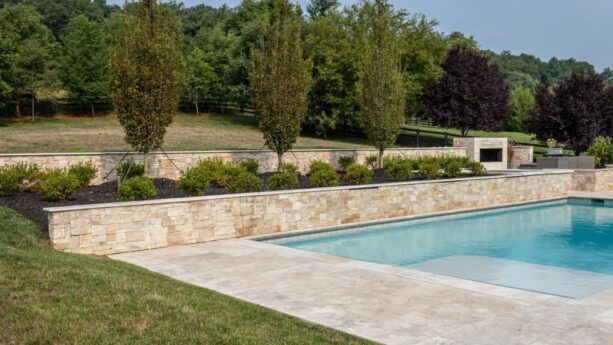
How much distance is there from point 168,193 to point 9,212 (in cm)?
392

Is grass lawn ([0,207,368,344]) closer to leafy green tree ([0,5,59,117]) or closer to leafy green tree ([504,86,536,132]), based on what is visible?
leafy green tree ([0,5,59,117])

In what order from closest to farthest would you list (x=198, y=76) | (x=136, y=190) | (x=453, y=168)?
(x=136, y=190) → (x=453, y=168) → (x=198, y=76)

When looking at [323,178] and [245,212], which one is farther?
[323,178]

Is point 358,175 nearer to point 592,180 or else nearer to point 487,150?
point 592,180

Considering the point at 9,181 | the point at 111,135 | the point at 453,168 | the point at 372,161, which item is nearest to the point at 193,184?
the point at 9,181

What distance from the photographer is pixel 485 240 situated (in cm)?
1433

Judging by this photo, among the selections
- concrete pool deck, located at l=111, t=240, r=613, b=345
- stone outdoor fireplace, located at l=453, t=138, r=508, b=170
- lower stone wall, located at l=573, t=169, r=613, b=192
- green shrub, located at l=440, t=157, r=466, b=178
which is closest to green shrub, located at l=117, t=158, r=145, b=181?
concrete pool deck, located at l=111, t=240, r=613, b=345

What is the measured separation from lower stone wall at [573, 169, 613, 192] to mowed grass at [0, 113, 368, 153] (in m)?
14.5

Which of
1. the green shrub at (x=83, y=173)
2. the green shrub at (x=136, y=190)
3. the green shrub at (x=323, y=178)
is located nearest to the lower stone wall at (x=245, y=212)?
the green shrub at (x=323, y=178)

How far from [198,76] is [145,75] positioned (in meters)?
36.2

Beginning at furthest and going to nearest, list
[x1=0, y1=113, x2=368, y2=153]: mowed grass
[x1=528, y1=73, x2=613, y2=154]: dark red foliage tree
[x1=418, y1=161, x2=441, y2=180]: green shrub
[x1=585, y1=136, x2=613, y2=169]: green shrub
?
[x1=528, y1=73, x2=613, y2=154]: dark red foliage tree → [x1=0, y1=113, x2=368, y2=153]: mowed grass → [x1=585, y1=136, x2=613, y2=169]: green shrub → [x1=418, y1=161, x2=441, y2=180]: green shrub

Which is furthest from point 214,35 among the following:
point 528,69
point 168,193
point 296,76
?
point 528,69

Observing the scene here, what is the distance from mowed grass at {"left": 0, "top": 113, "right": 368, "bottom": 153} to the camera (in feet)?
91.6

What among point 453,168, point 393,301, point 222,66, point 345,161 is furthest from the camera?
point 222,66
